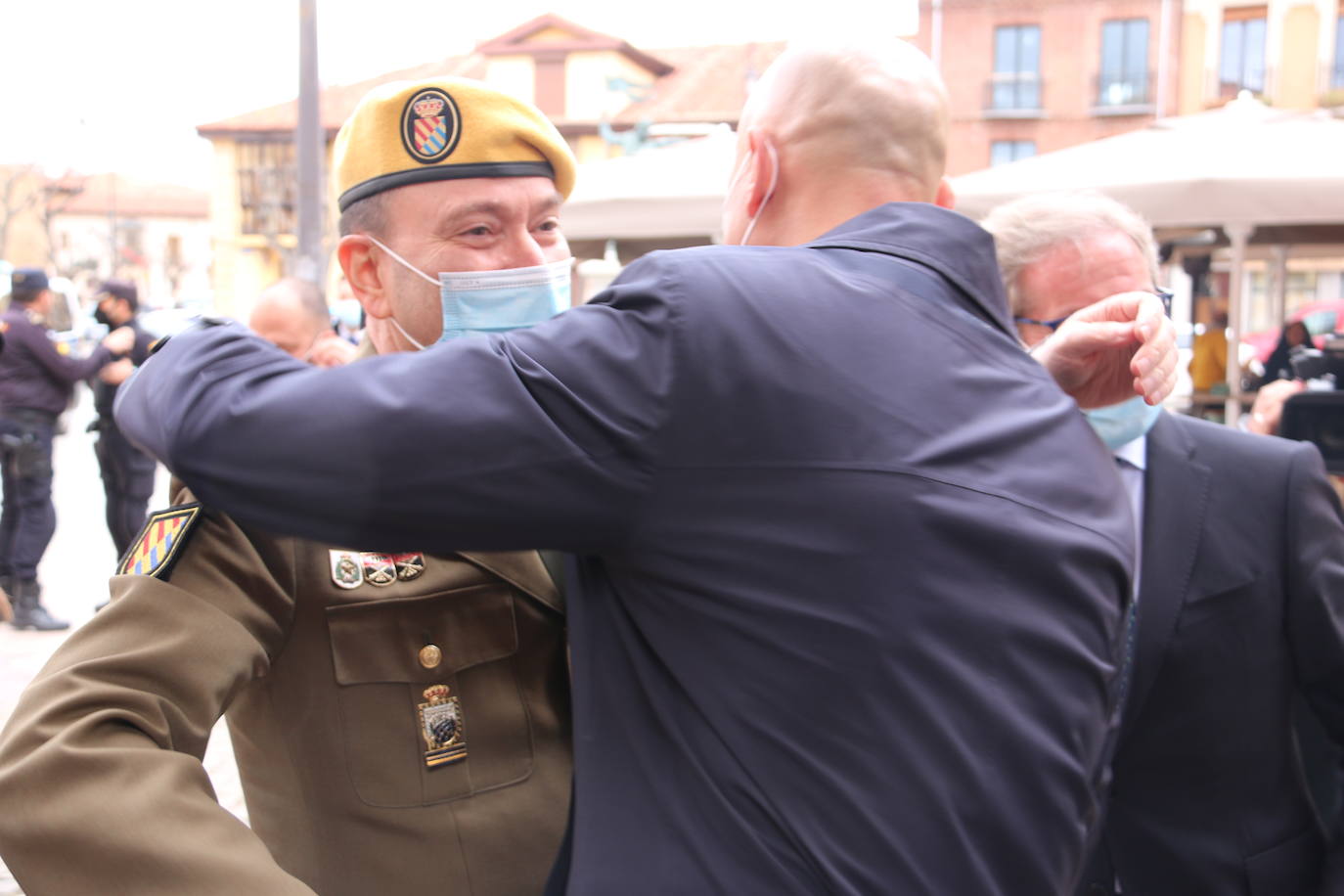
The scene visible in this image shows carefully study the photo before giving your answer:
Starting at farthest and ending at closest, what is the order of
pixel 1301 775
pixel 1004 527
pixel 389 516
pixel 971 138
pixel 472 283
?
pixel 971 138 → pixel 1301 775 → pixel 472 283 → pixel 1004 527 → pixel 389 516

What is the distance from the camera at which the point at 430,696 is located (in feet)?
4.95

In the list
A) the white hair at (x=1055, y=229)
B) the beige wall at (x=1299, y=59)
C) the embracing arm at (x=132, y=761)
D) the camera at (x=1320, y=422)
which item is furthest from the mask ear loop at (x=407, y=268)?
the beige wall at (x=1299, y=59)

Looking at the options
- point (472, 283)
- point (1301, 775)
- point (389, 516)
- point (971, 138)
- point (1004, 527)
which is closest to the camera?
point (389, 516)

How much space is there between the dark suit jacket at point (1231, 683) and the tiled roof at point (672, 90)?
35.7 meters

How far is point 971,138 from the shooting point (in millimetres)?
35812

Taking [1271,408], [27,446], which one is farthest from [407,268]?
[27,446]

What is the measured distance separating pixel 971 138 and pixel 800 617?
3673cm

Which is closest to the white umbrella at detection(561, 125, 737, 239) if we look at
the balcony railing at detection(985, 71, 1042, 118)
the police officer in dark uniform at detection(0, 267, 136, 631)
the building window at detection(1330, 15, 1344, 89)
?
the police officer in dark uniform at detection(0, 267, 136, 631)

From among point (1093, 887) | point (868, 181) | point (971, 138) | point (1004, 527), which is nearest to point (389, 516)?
point (1004, 527)

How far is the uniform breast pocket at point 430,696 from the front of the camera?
4.82 feet

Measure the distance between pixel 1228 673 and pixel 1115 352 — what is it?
0.58 metres

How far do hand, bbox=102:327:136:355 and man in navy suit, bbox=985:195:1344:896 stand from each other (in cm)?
675

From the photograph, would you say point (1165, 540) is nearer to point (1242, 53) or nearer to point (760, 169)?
point (760, 169)

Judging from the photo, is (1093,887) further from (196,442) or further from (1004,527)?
(196,442)
